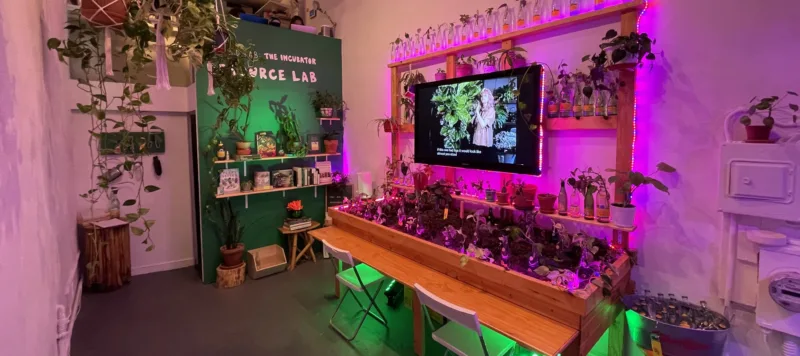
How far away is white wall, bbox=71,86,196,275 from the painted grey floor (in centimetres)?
36

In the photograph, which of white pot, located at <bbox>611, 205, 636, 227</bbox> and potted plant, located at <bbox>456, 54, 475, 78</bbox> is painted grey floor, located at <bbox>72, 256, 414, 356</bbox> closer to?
white pot, located at <bbox>611, 205, 636, 227</bbox>

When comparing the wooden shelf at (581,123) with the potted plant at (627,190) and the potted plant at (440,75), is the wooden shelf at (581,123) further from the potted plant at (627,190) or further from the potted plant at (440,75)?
the potted plant at (440,75)

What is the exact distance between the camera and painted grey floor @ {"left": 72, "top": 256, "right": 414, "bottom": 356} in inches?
111

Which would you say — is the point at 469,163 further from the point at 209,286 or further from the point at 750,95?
the point at 209,286

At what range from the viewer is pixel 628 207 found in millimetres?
2213

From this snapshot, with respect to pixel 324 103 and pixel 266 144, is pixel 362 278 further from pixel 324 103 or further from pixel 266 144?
pixel 324 103

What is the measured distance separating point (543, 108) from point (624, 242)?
3.45 feet

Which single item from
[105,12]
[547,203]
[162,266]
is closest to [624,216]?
[547,203]

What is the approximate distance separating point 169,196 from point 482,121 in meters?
3.75

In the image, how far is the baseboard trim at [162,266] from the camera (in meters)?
4.27

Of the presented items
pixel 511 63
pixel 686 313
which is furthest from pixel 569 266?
pixel 511 63

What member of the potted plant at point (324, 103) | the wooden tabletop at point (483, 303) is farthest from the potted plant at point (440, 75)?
the potted plant at point (324, 103)

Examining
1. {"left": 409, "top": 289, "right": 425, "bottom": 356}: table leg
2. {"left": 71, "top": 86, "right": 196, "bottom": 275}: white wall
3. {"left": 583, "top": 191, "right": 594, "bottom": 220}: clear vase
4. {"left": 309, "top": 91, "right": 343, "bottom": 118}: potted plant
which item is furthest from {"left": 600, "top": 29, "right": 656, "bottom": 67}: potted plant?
{"left": 71, "top": 86, "right": 196, "bottom": 275}: white wall

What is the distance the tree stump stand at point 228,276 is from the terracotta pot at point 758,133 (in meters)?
4.24
